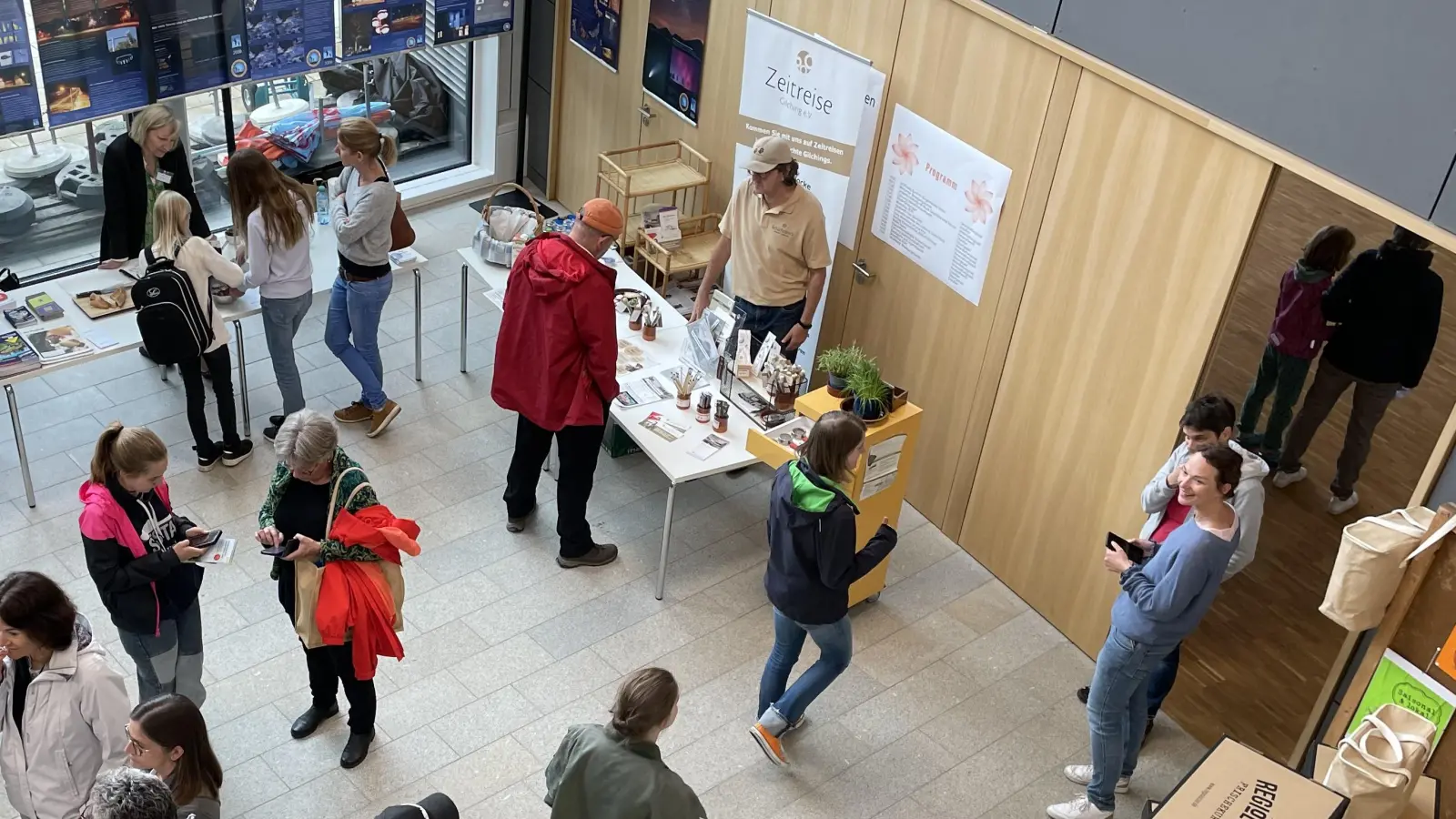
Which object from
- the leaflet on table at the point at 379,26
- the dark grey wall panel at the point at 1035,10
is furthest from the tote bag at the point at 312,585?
the leaflet on table at the point at 379,26

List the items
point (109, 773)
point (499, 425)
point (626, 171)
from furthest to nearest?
point (626, 171) → point (499, 425) → point (109, 773)

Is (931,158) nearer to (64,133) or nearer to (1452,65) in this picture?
(1452,65)

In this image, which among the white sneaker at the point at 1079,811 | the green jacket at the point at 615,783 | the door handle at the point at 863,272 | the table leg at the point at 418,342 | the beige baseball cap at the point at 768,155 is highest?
the beige baseball cap at the point at 768,155

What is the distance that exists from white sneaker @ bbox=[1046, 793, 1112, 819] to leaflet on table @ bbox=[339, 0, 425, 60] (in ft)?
18.4

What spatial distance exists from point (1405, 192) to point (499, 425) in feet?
14.5

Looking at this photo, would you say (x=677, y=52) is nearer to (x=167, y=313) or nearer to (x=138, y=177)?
(x=138, y=177)

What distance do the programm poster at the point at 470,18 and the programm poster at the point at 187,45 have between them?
1.40 metres

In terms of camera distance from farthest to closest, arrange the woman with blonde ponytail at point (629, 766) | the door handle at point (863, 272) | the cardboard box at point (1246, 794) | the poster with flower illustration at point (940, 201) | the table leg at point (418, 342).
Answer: the table leg at point (418, 342) < the door handle at point (863, 272) < the poster with flower illustration at point (940, 201) < the cardboard box at point (1246, 794) < the woman with blonde ponytail at point (629, 766)

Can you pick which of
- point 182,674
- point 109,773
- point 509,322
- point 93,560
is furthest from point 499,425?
point 109,773

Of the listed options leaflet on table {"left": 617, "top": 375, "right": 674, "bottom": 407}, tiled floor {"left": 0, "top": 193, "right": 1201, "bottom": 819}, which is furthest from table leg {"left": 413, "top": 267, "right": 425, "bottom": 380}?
leaflet on table {"left": 617, "top": 375, "right": 674, "bottom": 407}

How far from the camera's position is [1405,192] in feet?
14.5

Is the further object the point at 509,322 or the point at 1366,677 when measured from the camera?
the point at 509,322

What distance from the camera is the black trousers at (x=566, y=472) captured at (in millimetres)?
6000

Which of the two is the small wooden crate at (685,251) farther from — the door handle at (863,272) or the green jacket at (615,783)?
the green jacket at (615,783)
